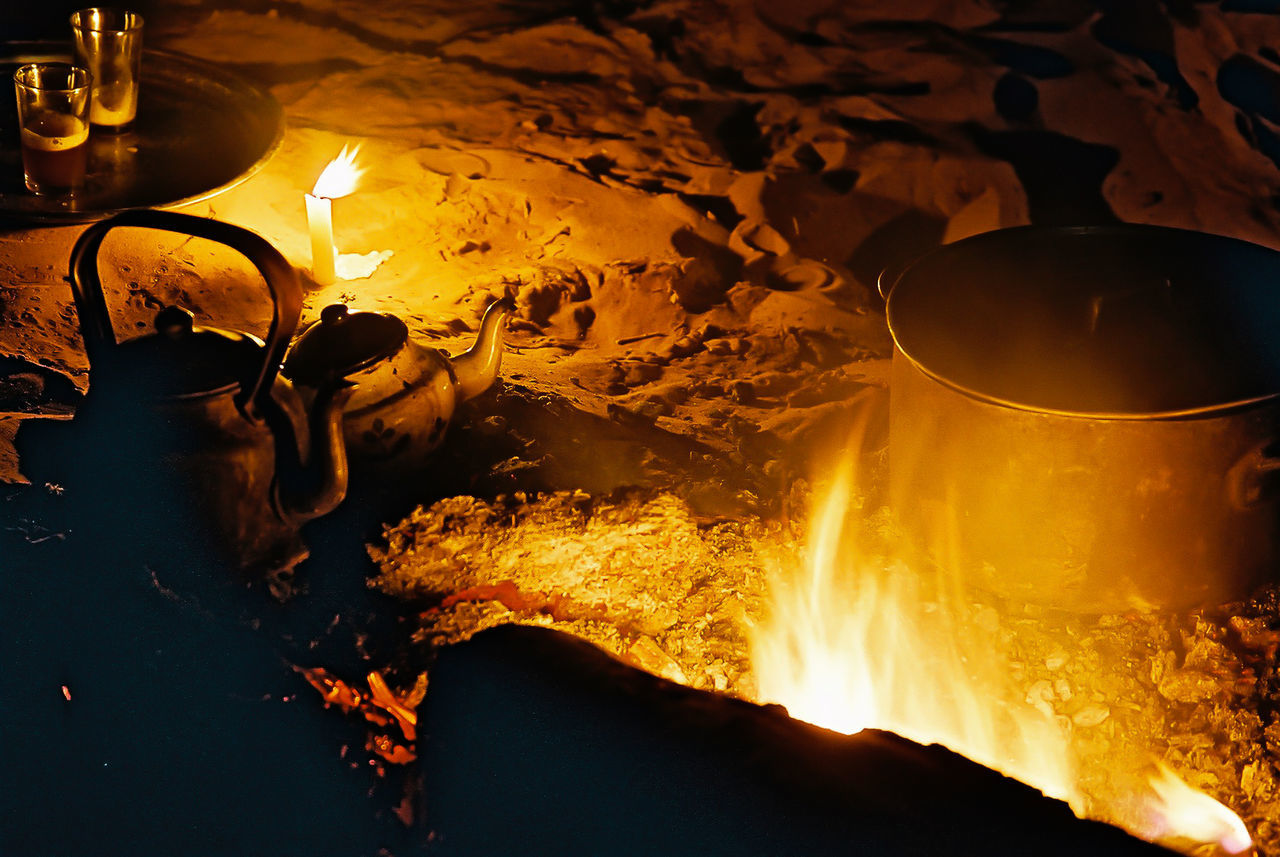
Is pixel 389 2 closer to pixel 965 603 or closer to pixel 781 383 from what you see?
pixel 781 383

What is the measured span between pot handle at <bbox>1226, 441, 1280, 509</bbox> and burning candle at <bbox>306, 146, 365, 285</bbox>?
2553 millimetres

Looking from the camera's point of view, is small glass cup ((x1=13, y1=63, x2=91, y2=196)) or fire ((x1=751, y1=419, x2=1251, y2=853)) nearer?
fire ((x1=751, y1=419, x2=1251, y2=853))

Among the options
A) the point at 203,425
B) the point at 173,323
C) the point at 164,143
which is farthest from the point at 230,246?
the point at 164,143

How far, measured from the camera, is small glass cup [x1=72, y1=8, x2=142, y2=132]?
310 cm

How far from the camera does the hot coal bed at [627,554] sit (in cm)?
212

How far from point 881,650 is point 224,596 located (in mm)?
1434

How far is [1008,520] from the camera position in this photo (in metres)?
2.37

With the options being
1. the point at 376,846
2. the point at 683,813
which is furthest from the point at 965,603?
the point at 376,846

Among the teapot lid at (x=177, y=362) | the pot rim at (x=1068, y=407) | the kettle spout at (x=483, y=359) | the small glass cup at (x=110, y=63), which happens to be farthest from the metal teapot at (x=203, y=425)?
the small glass cup at (x=110, y=63)

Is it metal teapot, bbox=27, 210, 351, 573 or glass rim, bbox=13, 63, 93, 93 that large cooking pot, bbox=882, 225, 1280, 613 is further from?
glass rim, bbox=13, 63, 93, 93

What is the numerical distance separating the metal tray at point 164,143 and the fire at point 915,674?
1862mm

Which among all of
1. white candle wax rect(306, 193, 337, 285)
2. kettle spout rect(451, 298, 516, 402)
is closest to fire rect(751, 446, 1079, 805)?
kettle spout rect(451, 298, 516, 402)

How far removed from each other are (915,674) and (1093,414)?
0.71 m

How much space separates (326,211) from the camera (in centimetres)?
342
